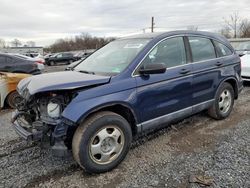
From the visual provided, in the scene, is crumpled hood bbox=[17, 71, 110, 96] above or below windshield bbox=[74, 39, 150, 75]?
below

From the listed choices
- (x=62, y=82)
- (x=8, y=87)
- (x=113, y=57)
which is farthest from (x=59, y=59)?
(x=62, y=82)

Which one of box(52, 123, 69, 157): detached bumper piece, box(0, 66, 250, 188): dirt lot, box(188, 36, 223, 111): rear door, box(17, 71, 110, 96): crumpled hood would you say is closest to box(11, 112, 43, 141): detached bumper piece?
box(52, 123, 69, 157): detached bumper piece

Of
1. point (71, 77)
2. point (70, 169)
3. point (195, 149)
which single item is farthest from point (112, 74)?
point (195, 149)

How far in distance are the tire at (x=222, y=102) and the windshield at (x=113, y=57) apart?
1933 millimetres

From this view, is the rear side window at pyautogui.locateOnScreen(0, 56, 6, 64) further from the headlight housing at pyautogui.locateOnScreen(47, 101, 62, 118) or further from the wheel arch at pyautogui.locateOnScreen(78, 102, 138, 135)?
the wheel arch at pyautogui.locateOnScreen(78, 102, 138, 135)

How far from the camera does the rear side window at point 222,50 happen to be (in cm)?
520

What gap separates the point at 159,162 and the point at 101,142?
2.87ft

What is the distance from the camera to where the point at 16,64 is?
10.1 metres

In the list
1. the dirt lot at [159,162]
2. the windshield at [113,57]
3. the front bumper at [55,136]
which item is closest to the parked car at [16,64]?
the dirt lot at [159,162]

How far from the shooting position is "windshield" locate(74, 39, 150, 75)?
12.7 feet

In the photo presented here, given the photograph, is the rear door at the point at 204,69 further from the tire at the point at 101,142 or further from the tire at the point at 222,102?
the tire at the point at 101,142

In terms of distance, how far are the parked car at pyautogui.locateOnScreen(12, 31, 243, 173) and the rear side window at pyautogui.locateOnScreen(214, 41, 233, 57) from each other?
0.51ft

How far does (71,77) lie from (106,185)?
1.45 meters

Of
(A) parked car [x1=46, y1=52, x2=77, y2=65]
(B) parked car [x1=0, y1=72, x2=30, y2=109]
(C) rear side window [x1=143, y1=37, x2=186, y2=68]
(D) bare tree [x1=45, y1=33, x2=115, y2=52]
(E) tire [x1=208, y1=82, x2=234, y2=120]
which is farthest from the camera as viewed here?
(D) bare tree [x1=45, y1=33, x2=115, y2=52]
